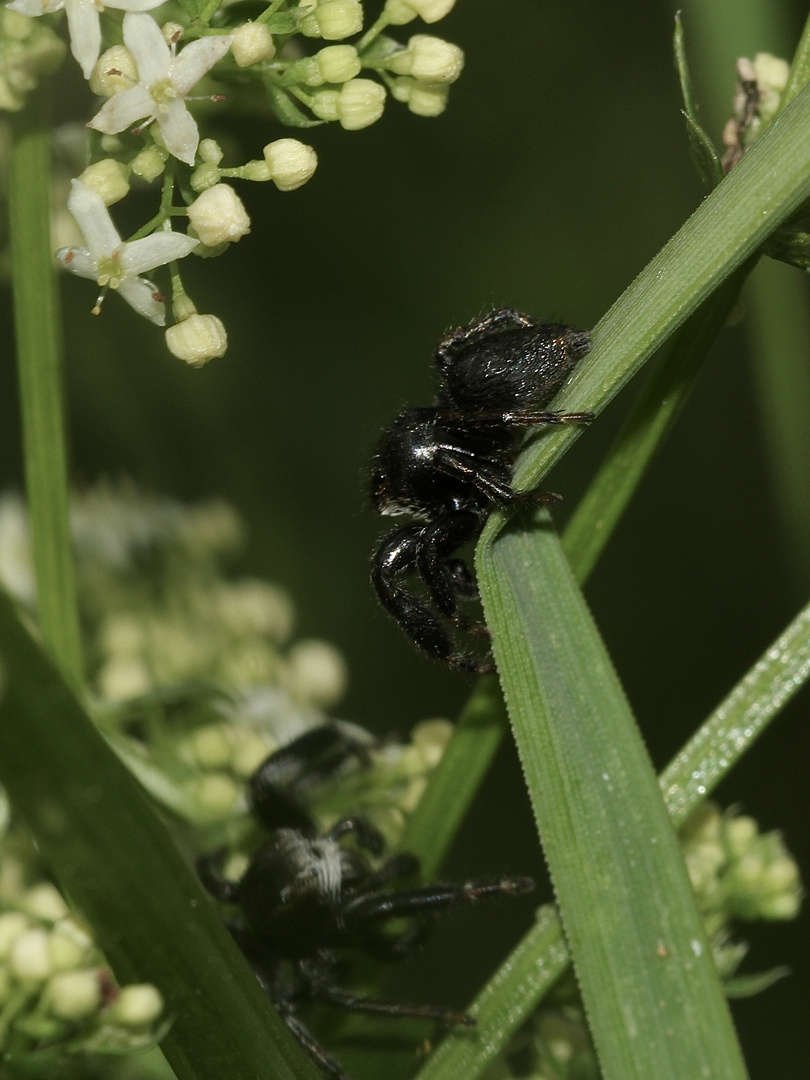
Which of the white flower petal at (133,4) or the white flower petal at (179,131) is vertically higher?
the white flower petal at (133,4)

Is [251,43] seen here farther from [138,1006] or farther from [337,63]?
[138,1006]

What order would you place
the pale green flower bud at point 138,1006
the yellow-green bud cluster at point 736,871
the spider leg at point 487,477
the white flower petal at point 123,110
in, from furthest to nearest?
the yellow-green bud cluster at point 736,871
the spider leg at point 487,477
the white flower petal at point 123,110
the pale green flower bud at point 138,1006

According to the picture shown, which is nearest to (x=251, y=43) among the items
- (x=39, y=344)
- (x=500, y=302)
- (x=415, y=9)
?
(x=415, y=9)

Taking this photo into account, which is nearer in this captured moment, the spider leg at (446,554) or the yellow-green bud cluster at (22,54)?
the yellow-green bud cluster at (22,54)

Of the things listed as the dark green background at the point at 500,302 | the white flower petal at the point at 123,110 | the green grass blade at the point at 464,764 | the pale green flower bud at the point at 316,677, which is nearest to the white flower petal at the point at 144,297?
the white flower petal at the point at 123,110

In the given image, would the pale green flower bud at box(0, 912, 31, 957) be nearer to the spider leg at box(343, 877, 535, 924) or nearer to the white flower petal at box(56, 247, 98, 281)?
the spider leg at box(343, 877, 535, 924)

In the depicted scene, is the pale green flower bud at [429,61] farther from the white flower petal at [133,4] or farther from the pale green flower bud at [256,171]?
the white flower petal at [133,4]

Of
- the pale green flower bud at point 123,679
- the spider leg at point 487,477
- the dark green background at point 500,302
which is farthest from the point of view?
the dark green background at point 500,302
